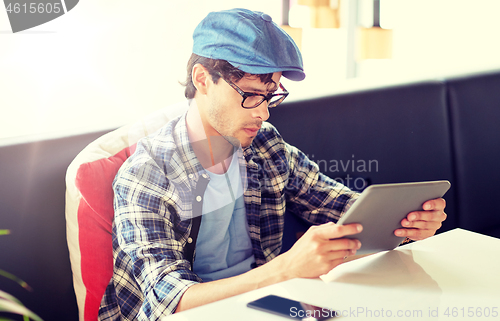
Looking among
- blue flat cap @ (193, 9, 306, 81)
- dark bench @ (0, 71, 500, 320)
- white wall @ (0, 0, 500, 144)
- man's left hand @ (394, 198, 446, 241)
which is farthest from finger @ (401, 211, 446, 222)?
white wall @ (0, 0, 500, 144)

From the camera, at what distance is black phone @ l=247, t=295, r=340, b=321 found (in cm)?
63

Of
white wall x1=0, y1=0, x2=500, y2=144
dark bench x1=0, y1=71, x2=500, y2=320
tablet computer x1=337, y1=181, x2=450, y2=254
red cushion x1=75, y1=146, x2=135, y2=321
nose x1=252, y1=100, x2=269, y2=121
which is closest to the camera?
tablet computer x1=337, y1=181, x2=450, y2=254

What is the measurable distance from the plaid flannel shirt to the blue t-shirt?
3cm

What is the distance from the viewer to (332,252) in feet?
2.61

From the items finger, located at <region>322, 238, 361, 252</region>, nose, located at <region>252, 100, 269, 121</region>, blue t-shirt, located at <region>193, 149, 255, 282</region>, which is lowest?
blue t-shirt, located at <region>193, 149, 255, 282</region>

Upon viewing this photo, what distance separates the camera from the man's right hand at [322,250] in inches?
30.5

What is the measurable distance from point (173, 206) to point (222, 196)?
0.59 ft

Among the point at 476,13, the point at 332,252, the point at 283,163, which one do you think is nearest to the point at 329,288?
the point at 332,252

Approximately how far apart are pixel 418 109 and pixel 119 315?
1391mm

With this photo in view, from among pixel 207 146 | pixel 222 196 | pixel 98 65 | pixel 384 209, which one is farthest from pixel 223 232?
pixel 98 65

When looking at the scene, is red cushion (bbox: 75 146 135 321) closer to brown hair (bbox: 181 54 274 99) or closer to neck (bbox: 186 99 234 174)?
neck (bbox: 186 99 234 174)

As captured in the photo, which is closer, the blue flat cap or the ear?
the blue flat cap

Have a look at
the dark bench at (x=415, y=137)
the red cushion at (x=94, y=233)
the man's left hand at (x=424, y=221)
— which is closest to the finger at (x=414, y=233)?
the man's left hand at (x=424, y=221)

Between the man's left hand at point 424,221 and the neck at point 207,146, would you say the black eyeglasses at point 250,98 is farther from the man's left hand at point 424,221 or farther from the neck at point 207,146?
the man's left hand at point 424,221
